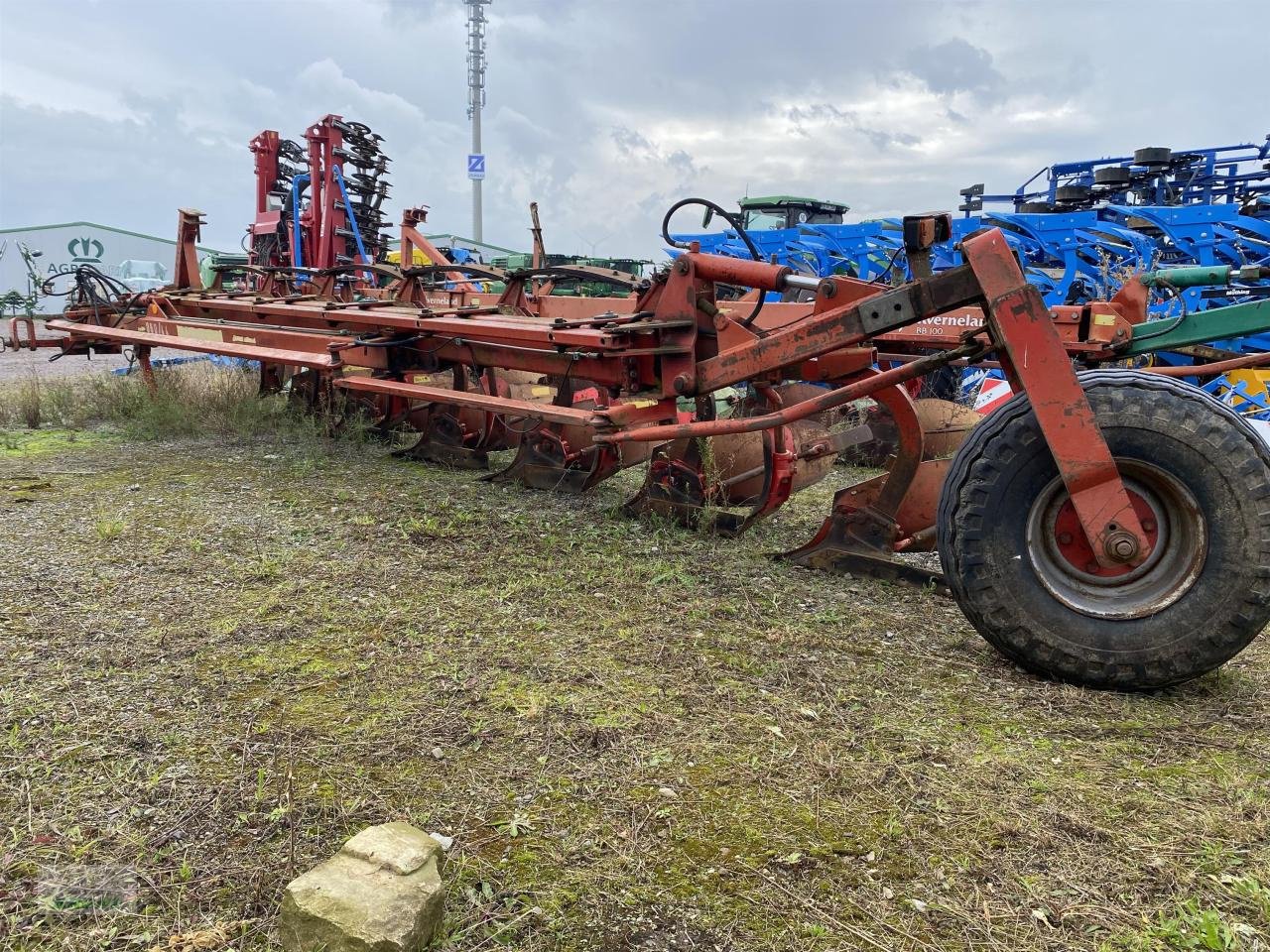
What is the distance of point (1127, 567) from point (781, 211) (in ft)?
43.0

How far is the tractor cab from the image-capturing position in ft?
49.1

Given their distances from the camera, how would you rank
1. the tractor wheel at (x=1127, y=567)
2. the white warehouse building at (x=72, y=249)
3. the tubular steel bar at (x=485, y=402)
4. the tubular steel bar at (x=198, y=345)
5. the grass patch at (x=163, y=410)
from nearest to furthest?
the tractor wheel at (x=1127, y=567)
the tubular steel bar at (x=485, y=402)
the tubular steel bar at (x=198, y=345)
the grass patch at (x=163, y=410)
the white warehouse building at (x=72, y=249)

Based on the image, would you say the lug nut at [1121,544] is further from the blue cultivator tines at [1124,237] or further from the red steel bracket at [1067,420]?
Answer: the blue cultivator tines at [1124,237]

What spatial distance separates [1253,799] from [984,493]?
1.12 metres

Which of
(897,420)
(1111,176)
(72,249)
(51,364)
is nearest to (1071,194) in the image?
(1111,176)

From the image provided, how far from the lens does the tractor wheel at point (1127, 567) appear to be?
272cm

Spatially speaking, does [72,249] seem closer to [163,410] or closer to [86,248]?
[86,248]

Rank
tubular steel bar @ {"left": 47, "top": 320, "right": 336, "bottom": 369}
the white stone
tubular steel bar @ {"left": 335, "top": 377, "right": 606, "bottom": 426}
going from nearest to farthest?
the white stone < tubular steel bar @ {"left": 335, "top": 377, "right": 606, "bottom": 426} < tubular steel bar @ {"left": 47, "top": 320, "right": 336, "bottom": 369}

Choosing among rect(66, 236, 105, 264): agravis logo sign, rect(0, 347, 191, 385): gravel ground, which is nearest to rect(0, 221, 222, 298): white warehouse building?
rect(66, 236, 105, 264): agravis logo sign

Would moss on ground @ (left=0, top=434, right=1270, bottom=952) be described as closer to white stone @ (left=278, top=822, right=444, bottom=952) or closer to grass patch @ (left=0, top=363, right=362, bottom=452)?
white stone @ (left=278, top=822, right=444, bottom=952)

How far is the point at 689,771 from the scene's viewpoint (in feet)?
7.88

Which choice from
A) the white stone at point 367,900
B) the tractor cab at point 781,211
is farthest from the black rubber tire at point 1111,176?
the white stone at point 367,900

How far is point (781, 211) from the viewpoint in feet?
49.5

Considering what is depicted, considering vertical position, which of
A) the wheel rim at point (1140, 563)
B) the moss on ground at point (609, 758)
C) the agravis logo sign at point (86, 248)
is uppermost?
the agravis logo sign at point (86, 248)
